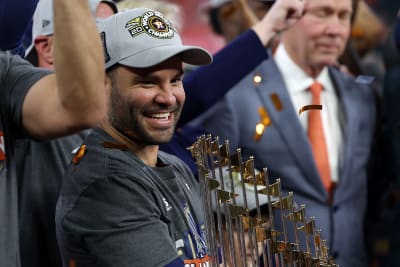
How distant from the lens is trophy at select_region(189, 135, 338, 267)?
156 centimetres

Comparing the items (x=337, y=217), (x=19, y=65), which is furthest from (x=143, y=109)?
(x=337, y=217)

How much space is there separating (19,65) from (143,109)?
261 mm

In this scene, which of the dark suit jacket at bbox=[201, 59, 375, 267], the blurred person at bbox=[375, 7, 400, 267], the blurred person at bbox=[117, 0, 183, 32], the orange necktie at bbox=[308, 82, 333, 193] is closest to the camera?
the blurred person at bbox=[117, 0, 183, 32]

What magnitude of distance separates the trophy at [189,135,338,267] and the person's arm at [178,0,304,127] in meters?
0.91

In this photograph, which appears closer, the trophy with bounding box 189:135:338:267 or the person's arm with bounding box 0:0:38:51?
the trophy with bounding box 189:135:338:267

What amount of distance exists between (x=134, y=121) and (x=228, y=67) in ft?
2.82


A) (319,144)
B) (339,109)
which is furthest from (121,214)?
(339,109)

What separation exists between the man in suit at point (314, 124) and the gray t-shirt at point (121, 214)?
3.61 feet

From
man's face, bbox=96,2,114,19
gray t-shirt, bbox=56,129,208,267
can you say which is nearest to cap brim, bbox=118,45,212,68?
gray t-shirt, bbox=56,129,208,267

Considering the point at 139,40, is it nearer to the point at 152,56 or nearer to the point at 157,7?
the point at 152,56

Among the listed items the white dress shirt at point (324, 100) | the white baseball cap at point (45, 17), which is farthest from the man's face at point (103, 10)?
the white dress shirt at point (324, 100)

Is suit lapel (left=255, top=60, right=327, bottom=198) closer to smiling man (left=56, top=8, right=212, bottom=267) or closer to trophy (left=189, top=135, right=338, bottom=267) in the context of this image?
smiling man (left=56, top=8, right=212, bottom=267)

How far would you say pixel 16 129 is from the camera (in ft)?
5.18

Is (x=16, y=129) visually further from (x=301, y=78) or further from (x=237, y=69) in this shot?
(x=301, y=78)
